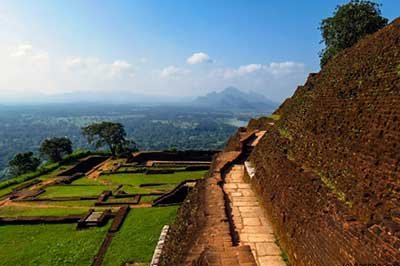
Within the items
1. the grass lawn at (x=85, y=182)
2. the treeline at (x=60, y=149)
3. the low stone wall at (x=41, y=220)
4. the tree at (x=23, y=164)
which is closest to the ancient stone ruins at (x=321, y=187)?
the low stone wall at (x=41, y=220)

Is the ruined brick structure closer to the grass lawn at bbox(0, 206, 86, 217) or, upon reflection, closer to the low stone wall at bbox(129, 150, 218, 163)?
the grass lawn at bbox(0, 206, 86, 217)

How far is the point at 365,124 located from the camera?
6195 mm

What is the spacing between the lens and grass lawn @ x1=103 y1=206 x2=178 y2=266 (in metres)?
12.3

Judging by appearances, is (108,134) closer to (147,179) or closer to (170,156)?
(170,156)

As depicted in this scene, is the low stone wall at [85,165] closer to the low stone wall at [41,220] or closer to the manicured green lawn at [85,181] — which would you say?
the manicured green lawn at [85,181]

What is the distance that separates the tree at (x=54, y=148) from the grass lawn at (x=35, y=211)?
826 inches

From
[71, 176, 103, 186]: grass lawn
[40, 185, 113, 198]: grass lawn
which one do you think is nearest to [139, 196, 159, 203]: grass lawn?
[40, 185, 113, 198]: grass lawn

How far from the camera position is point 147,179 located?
2803cm

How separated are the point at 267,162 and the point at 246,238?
133 inches

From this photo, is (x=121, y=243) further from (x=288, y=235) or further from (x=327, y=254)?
(x=327, y=254)

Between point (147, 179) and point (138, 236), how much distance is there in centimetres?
1402

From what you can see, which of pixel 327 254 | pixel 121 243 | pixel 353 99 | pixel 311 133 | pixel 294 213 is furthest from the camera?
pixel 121 243

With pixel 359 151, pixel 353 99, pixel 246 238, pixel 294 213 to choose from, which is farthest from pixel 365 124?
pixel 246 238

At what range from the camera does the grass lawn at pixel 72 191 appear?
77.9 feet
